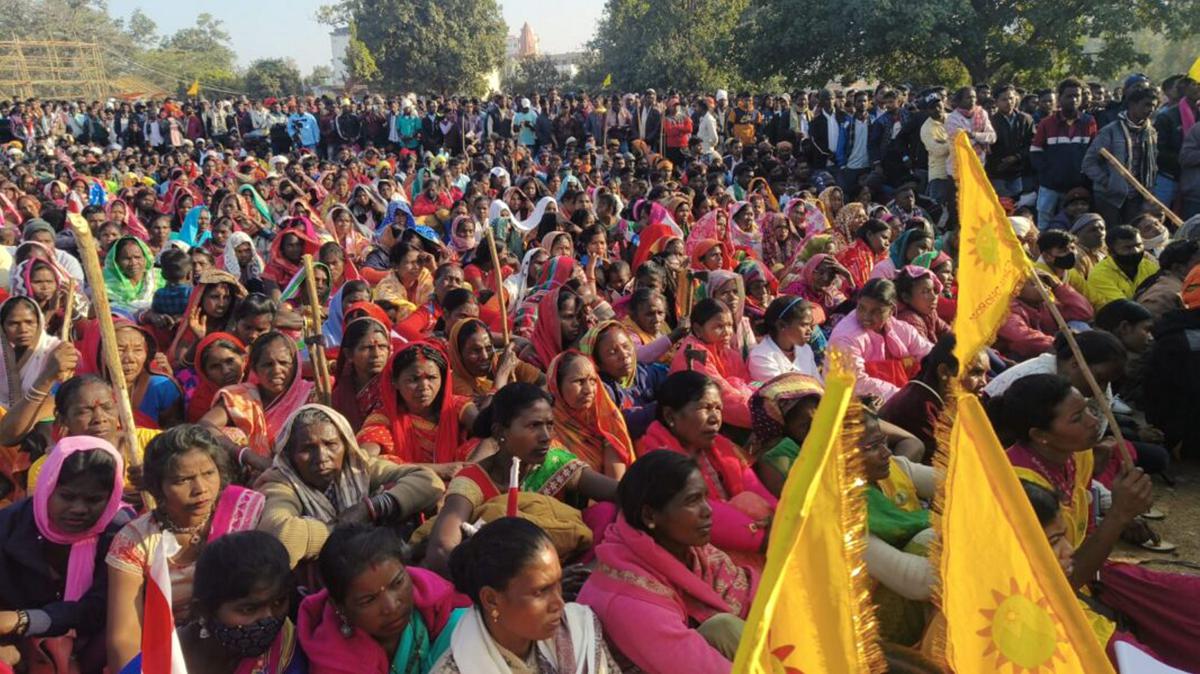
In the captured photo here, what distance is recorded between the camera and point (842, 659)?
154cm

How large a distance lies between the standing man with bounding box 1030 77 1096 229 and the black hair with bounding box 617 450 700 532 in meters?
7.89

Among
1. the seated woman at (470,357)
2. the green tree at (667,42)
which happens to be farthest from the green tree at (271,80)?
the seated woman at (470,357)

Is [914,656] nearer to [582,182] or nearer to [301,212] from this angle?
[301,212]

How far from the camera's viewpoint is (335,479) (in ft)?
10.1

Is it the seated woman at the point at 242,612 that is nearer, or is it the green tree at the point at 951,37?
the seated woman at the point at 242,612

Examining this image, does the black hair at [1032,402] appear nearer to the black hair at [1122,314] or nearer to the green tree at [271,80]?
the black hair at [1122,314]

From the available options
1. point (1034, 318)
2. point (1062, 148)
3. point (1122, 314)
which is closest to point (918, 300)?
point (1034, 318)

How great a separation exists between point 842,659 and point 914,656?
3.94 ft

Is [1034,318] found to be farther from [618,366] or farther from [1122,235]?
[618,366]

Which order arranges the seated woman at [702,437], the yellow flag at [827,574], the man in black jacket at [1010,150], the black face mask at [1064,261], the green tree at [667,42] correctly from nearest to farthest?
the yellow flag at [827,574] → the seated woman at [702,437] → the black face mask at [1064,261] → the man in black jacket at [1010,150] → the green tree at [667,42]

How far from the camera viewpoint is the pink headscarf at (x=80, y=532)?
261cm

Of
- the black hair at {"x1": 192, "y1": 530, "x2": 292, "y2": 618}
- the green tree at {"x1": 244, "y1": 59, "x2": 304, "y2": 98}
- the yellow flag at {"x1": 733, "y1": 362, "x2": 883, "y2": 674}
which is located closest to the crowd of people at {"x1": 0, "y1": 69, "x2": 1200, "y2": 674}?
the black hair at {"x1": 192, "y1": 530, "x2": 292, "y2": 618}

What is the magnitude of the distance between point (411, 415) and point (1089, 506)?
2.73 meters

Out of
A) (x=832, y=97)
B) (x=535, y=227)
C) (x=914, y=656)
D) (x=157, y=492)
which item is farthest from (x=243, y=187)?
(x=914, y=656)
